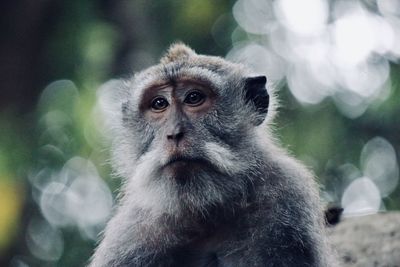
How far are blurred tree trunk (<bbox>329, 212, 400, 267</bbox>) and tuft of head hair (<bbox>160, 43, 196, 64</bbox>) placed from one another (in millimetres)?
2394

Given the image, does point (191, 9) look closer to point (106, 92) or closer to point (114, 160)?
point (106, 92)

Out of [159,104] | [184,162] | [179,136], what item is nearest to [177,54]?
[159,104]

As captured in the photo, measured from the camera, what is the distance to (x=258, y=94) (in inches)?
305

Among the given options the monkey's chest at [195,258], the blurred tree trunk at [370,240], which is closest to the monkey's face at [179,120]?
the monkey's chest at [195,258]

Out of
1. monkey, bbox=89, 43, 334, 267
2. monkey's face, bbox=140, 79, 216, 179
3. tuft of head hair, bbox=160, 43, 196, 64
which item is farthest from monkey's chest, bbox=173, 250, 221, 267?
tuft of head hair, bbox=160, 43, 196, 64

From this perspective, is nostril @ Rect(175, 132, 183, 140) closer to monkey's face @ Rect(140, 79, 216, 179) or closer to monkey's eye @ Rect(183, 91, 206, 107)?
monkey's face @ Rect(140, 79, 216, 179)

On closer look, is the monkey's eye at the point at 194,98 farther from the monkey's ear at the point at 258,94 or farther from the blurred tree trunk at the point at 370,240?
the blurred tree trunk at the point at 370,240

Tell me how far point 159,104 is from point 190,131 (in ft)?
2.02

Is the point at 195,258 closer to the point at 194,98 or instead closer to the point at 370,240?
the point at 194,98

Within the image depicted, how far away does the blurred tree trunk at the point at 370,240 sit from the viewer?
848cm

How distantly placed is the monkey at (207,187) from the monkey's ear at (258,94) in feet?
0.09

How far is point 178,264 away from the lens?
696 cm

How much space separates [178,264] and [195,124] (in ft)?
3.53

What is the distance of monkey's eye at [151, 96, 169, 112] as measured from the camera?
7258 mm
